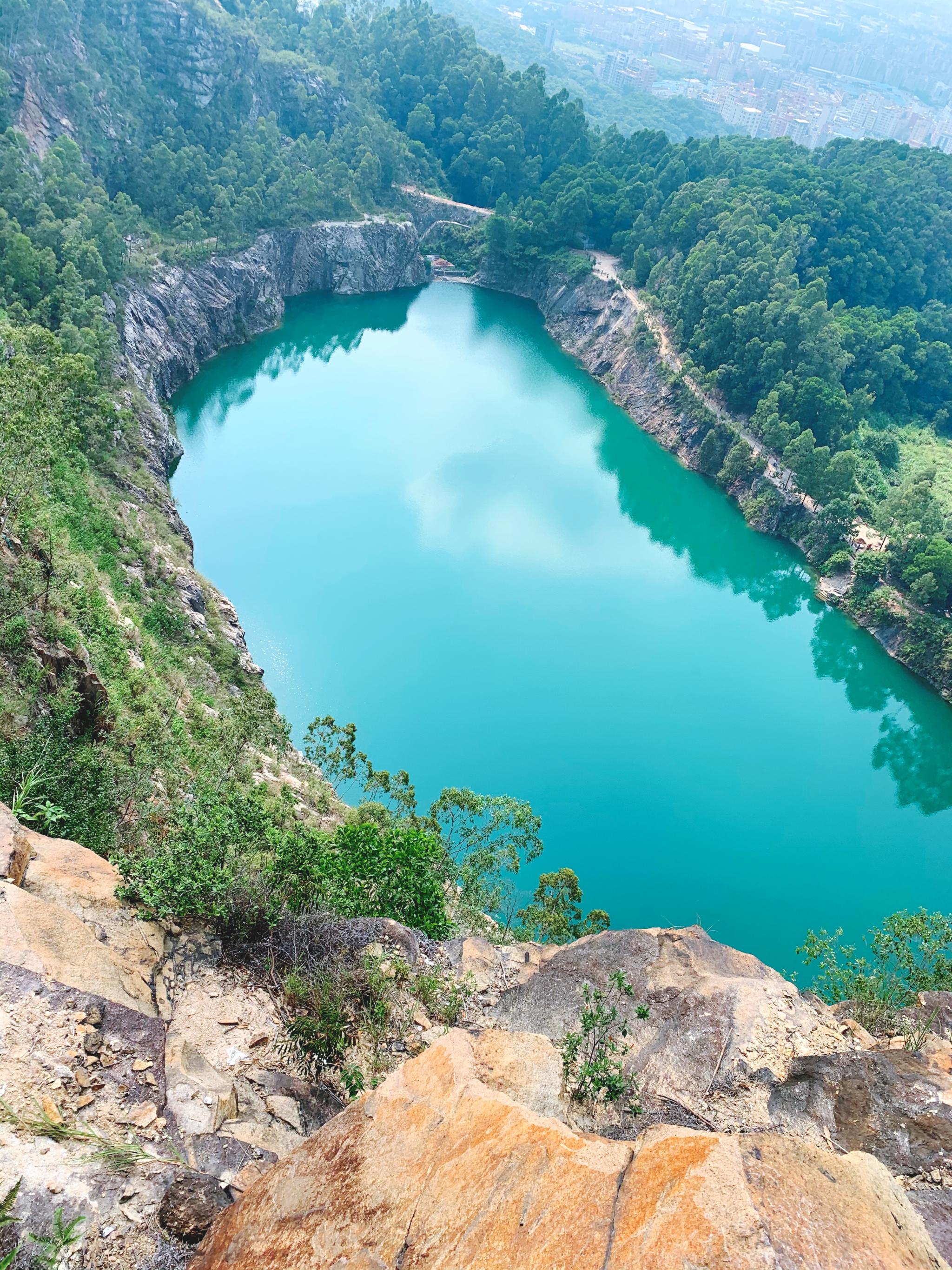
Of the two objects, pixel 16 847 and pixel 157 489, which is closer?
pixel 16 847

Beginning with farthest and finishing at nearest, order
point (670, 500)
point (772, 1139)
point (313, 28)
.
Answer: point (313, 28) < point (670, 500) < point (772, 1139)

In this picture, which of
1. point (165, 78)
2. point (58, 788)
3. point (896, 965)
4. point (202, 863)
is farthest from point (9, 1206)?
point (165, 78)

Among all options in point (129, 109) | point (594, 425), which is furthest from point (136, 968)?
point (129, 109)

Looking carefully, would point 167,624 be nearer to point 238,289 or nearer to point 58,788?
point 58,788

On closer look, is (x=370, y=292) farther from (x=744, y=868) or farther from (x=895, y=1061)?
(x=895, y=1061)

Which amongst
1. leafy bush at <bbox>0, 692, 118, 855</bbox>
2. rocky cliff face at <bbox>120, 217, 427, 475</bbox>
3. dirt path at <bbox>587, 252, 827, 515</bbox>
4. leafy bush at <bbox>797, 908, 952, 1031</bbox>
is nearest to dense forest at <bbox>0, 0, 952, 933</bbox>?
leafy bush at <bbox>0, 692, 118, 855</bbox>

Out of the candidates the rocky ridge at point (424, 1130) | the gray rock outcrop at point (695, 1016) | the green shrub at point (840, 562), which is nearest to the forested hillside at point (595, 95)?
the green shrub at point (840, 562)
